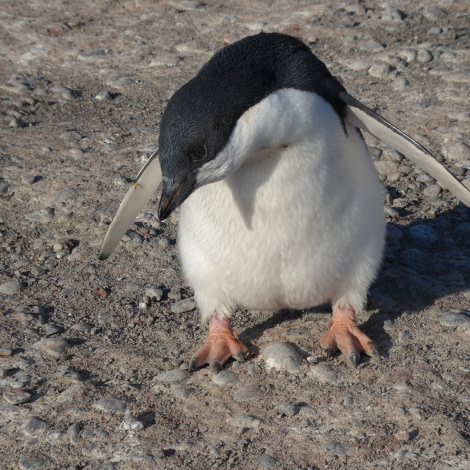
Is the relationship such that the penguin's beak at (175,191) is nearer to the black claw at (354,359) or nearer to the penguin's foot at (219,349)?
the penguin's foot at (219,349)

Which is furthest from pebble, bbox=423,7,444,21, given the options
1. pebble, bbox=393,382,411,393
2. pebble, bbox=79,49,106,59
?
pebble, bbox=393,382,411,393

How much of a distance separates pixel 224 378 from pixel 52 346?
23.1 inches

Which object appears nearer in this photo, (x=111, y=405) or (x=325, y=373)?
(x=111, y=405)

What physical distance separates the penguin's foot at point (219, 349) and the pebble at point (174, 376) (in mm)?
29

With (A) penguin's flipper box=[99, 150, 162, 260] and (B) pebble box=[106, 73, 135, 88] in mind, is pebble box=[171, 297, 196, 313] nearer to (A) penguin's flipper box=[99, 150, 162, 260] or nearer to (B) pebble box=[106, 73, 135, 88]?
(A) penguin's flipper box=[99, 150, 162, 260]

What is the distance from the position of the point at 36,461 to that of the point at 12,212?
1621mm

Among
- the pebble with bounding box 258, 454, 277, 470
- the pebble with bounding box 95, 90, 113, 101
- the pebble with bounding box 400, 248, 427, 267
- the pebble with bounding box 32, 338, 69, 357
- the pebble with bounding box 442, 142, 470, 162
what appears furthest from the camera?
the pebble with bounding box 95, 90, 113, 101

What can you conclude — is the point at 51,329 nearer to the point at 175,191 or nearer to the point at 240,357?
the point at 240,357

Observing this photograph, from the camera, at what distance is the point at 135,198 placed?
2.90 meters

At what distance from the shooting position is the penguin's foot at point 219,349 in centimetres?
268

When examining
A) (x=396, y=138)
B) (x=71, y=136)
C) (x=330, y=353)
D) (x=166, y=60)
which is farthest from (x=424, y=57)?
(x=330, y=353)

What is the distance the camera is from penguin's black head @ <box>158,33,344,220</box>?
88.7 inches

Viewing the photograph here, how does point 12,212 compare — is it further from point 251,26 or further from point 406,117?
point 251,26

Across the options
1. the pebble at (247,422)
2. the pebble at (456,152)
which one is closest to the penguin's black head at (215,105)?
the pebble at (247,422)
